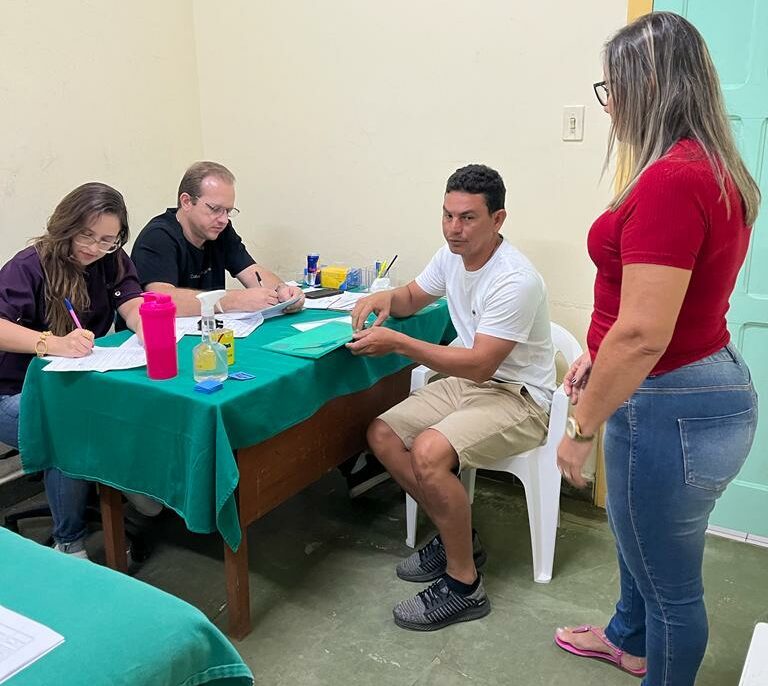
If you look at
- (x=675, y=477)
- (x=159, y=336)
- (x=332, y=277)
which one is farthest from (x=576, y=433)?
(x=332, y=277)

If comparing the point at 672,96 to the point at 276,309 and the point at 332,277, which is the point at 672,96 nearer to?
the point at 276,309

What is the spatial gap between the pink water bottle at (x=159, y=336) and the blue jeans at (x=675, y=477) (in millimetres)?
1027

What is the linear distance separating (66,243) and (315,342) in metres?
0.77

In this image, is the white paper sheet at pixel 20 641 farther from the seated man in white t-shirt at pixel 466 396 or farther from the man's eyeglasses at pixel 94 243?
the man's eyeglasses at pixel 94 243

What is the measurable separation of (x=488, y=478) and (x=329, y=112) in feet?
5.35

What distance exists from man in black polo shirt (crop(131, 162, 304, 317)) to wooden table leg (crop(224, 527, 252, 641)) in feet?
2.64

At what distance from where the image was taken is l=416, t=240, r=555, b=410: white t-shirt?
78.2 inches

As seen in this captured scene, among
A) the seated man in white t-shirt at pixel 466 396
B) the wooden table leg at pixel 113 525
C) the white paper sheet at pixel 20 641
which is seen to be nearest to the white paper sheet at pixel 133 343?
the wooden table leg at pixel 113 525

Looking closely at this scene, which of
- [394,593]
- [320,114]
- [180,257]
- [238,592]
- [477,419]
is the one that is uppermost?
[320,114]

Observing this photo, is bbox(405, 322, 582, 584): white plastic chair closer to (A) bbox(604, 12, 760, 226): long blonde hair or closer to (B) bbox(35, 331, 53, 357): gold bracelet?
(A) bbox(604, 12, 760, 226): long blonde hair

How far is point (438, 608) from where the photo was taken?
192cm

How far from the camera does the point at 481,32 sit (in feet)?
8.10

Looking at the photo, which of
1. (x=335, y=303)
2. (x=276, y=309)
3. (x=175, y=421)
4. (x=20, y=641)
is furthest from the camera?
(x=335, y=303)

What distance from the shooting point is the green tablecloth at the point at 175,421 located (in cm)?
162
